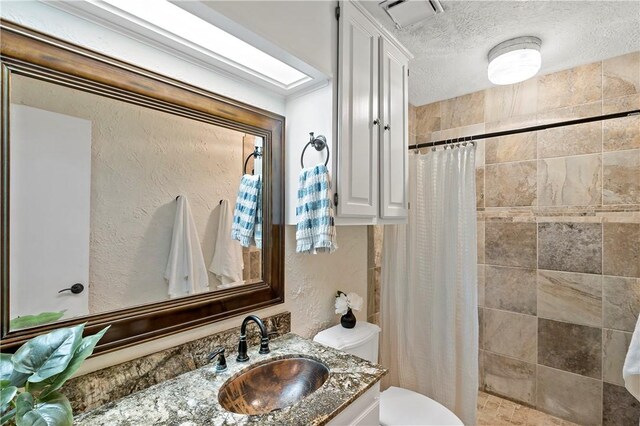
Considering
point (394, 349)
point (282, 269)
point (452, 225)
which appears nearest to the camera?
point (282, 269)

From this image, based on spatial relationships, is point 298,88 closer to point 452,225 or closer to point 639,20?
point 452,225

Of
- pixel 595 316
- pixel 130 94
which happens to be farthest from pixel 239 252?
pixel 595 316

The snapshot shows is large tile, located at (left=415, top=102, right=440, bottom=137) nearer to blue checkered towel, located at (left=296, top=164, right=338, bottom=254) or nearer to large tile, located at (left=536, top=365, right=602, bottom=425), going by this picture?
blue checkered towel, located at (left=296, top=164, right=338, bottom=254)

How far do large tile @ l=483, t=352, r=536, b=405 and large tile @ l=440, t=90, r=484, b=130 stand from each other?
184 centimetres

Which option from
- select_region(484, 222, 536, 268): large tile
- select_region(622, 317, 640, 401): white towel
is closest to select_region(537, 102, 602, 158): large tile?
select_region(484, 222, 536, 268): large tile

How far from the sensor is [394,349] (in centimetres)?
196

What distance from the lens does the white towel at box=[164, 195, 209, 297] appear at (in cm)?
105

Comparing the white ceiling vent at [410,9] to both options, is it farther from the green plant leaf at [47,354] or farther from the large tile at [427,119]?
the green plant leaf at [47,354]

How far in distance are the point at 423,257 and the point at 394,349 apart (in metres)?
0.66

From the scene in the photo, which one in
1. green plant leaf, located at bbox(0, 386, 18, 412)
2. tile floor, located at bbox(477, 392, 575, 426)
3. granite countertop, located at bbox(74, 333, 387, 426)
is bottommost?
tile floor, located at bbox(477, 392, 575, 426)

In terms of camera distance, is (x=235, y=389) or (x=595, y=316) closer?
(x=235, y=389)

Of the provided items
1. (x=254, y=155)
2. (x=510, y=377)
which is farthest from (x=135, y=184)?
(x=510, y=377)

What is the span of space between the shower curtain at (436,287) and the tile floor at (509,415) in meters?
0.44

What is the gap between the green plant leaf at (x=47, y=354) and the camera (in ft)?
1.98
